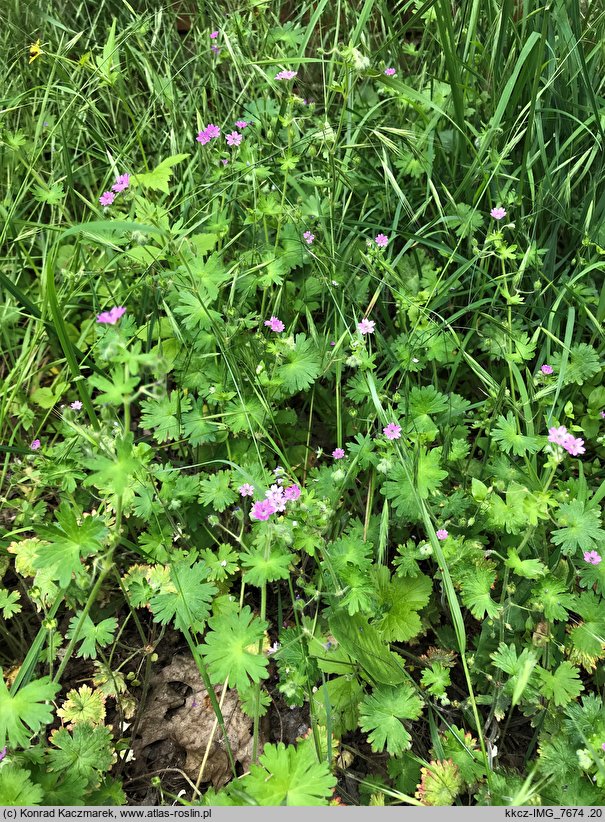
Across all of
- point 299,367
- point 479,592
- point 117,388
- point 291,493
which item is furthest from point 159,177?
point 479,592

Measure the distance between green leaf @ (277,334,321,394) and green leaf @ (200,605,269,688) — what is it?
2.44 feet

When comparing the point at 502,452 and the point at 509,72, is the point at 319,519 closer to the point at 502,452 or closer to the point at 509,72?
the point at 502,452

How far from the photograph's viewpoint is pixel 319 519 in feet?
5.81

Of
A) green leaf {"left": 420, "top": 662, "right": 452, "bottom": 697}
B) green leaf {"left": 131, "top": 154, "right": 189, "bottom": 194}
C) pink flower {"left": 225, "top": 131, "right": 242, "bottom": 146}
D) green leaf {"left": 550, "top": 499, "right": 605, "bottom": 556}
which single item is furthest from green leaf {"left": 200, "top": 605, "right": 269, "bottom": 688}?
pink flower {"left": 225, "top": 131, "right": 242, "bottom": 146}

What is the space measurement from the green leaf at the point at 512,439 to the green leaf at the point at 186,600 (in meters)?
0.95

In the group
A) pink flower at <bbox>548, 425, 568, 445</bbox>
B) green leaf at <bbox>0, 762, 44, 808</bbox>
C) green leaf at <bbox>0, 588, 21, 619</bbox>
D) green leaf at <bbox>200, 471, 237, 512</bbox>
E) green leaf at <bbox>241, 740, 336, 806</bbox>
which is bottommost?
green leaf at <bbox>0, 588, 21, 619</bbox>

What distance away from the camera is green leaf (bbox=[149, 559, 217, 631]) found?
172 cm

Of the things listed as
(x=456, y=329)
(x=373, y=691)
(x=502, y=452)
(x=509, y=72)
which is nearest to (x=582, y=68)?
(x=509, y=72)

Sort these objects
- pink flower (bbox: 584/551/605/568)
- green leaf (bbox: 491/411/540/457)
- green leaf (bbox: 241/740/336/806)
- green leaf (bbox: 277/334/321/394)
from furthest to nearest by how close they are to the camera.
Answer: green leaf (bbox: 277/334/321/394), green leaf (bbox: 491/411/540/457), pink flower (bbox: 584/551/605/568), green leaf (bbox: 241/740/336/806)

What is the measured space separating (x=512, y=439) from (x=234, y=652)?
3.36ft

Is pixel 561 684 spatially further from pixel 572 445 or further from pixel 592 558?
pixel 572 445

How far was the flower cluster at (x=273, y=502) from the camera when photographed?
5.38 feet

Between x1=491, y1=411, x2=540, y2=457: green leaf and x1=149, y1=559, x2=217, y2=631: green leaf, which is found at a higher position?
x1=491, y1=411, x2=540, y2=457: green leaf

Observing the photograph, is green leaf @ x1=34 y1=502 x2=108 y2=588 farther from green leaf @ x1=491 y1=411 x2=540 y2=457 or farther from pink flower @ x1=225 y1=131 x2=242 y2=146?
pink flower @ x1=225 y1=131 x2=242 y2=146
